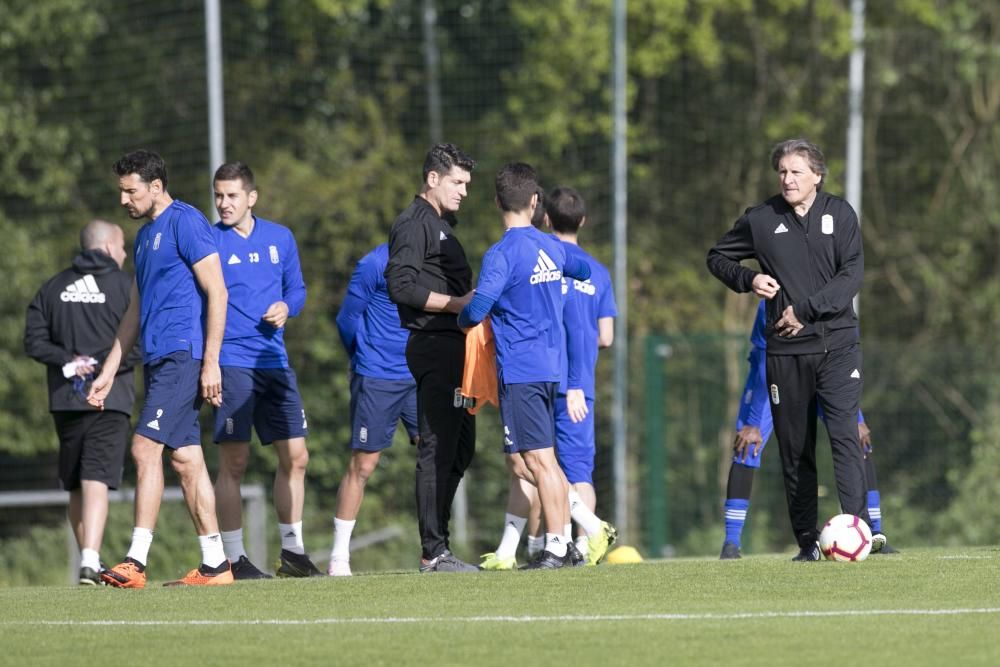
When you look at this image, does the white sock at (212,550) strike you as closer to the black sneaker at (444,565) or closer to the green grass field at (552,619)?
the green grass field at (552,619)

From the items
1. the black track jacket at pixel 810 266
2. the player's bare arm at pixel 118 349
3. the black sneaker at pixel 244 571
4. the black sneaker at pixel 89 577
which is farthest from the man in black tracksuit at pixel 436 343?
the black sneaker at pixel 89 577

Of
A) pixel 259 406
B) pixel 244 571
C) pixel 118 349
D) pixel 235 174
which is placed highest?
pixel 235 174

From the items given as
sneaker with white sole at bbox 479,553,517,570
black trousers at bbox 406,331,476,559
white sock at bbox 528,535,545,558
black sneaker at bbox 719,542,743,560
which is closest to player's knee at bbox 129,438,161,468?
black trousers at bbox 406,331,476,559

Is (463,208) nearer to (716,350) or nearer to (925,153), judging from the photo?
(716,350)

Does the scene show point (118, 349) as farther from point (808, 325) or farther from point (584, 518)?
point (808, 325)

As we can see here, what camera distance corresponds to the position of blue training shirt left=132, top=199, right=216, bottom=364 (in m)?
9.28

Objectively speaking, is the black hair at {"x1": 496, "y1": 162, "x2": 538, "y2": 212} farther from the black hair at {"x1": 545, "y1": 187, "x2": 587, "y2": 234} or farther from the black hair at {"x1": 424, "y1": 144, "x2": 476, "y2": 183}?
the black hair at {"x1": 545, "y1": 187, "x2": 587, "y2": 234}

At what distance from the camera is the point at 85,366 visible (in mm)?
11469

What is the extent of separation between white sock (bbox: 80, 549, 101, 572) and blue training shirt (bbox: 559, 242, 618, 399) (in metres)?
3.09

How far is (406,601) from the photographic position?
27.5 feet

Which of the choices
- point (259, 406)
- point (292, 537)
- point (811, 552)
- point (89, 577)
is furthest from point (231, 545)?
point (811, 552)

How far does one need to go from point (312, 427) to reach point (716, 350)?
493 cm

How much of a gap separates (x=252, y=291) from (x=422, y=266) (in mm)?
1210

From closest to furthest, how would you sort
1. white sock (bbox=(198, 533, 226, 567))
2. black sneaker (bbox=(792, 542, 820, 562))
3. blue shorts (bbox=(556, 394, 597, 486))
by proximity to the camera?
1. white sock (bbox=(198, 533, 226, 567))
2. black sneaker (bbox=(792, 542, 820, 562))
3. blue shorts (bbox=(556, 394, 597, 486))
